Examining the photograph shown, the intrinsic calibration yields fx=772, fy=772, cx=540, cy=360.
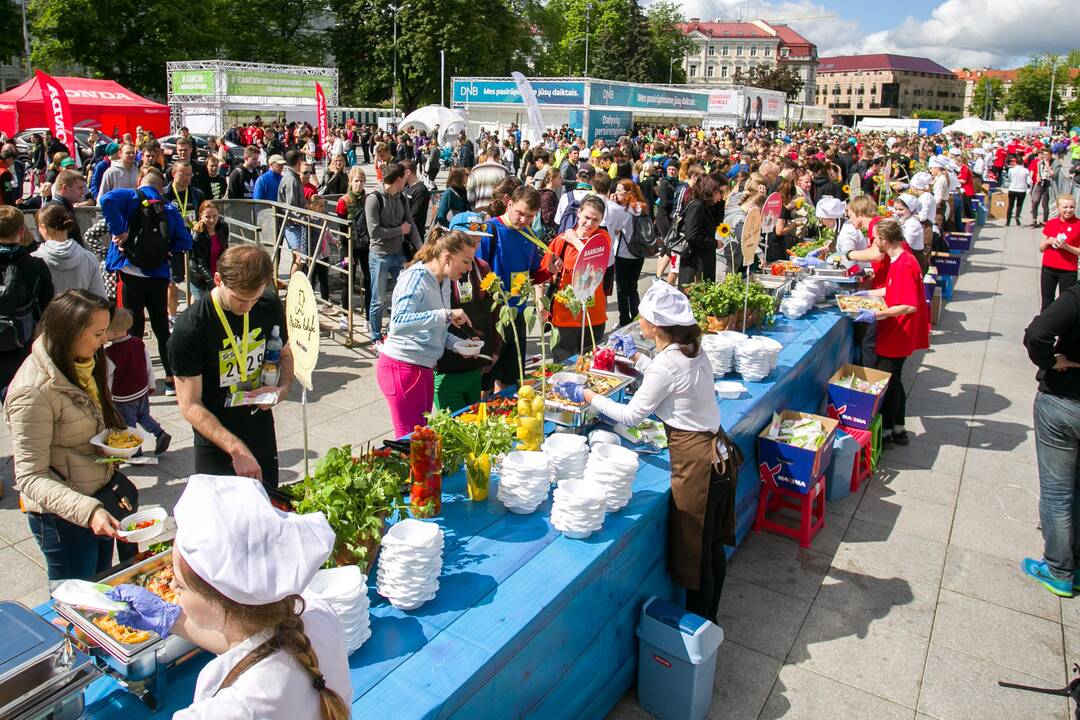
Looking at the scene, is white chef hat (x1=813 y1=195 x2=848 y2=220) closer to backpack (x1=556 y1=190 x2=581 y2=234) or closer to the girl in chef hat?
backpack (x1=556 y1=190 x2=581 y2=234)

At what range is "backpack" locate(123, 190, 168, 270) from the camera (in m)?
6.55

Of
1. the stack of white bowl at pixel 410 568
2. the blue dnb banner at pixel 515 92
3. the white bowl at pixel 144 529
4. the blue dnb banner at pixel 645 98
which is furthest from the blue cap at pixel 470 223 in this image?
the blue dnb banner at pixel 645 98

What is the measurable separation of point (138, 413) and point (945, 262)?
11660mm

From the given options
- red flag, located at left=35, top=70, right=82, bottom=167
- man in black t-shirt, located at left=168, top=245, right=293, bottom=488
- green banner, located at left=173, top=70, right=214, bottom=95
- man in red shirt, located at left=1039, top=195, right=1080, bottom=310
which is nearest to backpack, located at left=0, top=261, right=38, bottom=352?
man in black t-shirt, located at left=168, top=245, right=293, bottom=488

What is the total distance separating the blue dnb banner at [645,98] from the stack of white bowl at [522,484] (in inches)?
1217

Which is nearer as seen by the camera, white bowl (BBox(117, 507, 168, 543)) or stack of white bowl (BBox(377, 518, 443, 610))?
stack of white bowl (BBox(377, 518, 443, 610))

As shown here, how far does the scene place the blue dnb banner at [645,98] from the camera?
32.9 meters

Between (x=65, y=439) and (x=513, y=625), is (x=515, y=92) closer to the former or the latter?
(x=65, y=439)

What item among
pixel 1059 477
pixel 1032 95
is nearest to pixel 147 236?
pixel 1059 477

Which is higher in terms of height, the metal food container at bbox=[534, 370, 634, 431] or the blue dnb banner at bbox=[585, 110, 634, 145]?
the blue dnb banner at bbox=[585, 110, 634, 145]

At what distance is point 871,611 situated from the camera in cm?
451

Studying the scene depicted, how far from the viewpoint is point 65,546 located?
3221 mm

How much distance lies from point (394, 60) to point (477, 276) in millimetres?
47970

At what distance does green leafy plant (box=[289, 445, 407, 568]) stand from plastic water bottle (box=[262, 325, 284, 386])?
0.84 m
